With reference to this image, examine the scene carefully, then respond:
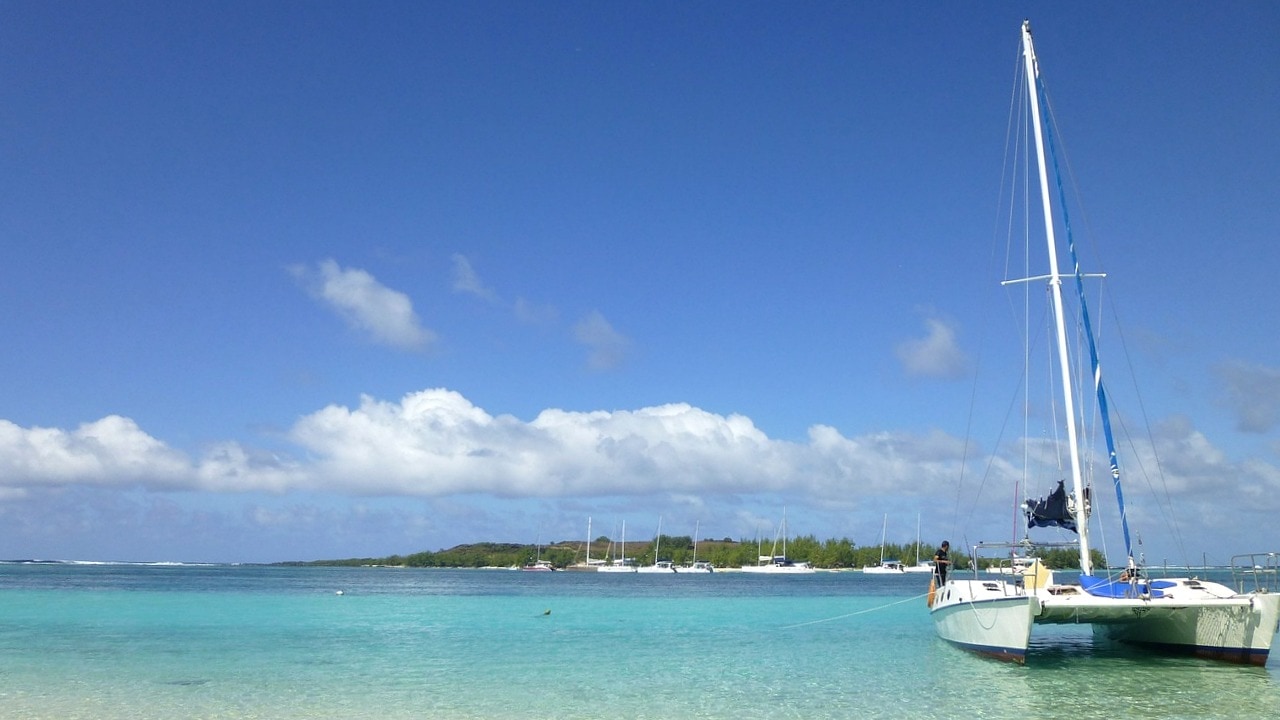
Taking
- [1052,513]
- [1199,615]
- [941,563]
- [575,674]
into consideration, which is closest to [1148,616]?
[1199,615]

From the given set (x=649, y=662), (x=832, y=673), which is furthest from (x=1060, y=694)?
(x=649, y=662)

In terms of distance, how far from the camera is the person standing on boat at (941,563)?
27.3 meters

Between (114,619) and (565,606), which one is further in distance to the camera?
(565,606)

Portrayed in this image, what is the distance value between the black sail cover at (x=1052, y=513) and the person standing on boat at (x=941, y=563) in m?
4.06

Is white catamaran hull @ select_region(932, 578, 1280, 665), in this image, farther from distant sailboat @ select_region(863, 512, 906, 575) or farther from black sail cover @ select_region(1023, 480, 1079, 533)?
distant sailboat @ select_region(863, 512, 906, 575)

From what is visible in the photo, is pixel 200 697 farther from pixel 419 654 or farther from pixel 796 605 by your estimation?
pixel 796 605

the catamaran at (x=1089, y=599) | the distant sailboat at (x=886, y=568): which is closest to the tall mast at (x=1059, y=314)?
the catamaran at (x=1089, y=599)

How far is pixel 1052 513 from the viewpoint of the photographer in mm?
23203

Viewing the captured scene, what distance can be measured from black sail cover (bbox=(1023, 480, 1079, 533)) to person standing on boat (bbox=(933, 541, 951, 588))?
4056mm

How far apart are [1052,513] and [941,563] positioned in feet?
15.6

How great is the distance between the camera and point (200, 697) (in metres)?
17.5

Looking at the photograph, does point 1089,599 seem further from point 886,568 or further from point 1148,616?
point 886,568

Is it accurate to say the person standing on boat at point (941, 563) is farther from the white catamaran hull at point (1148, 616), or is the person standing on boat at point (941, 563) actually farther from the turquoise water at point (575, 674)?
the white catamaran hull at point (1148, 616)

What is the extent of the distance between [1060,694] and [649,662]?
9.50 metres
